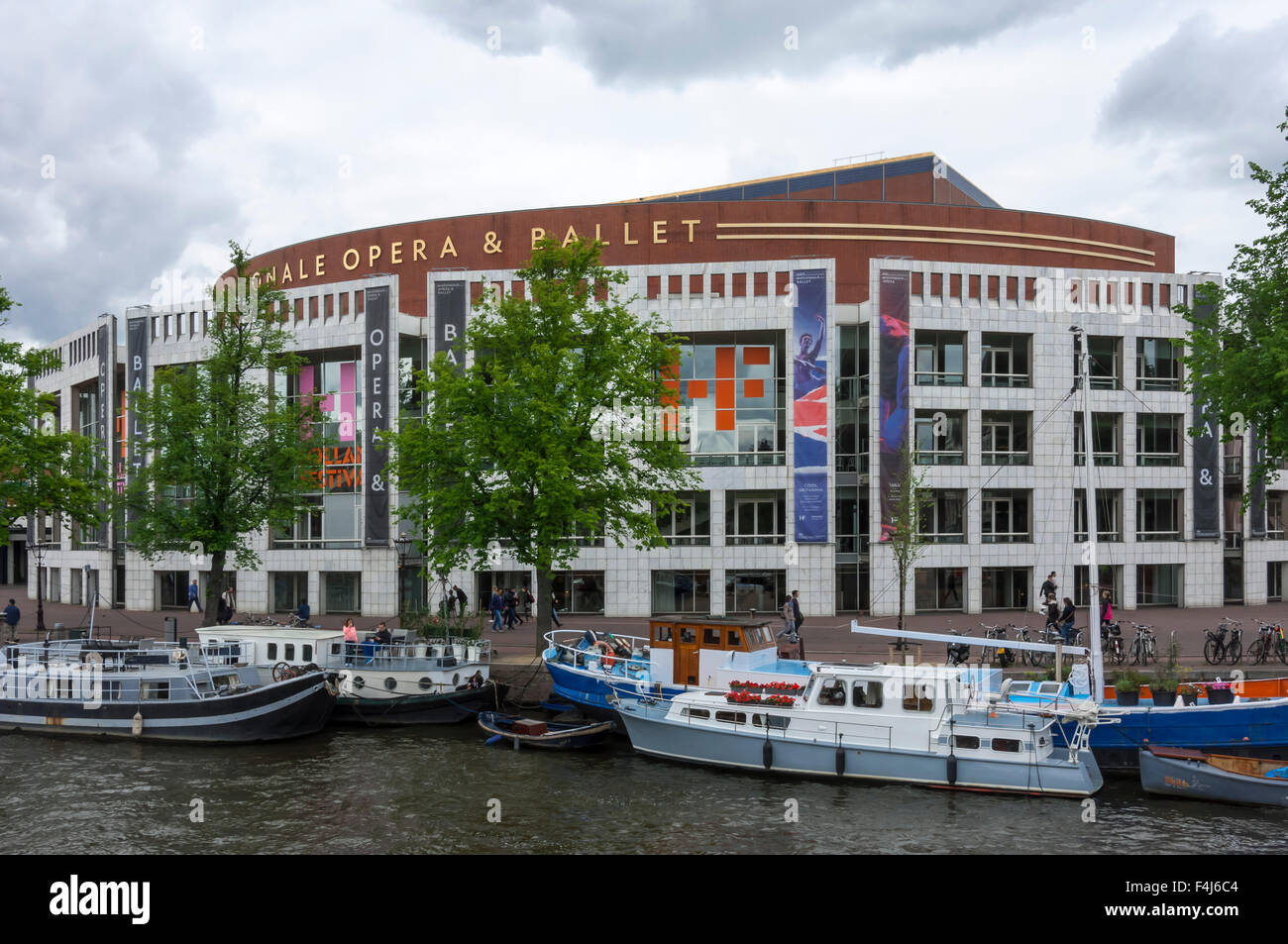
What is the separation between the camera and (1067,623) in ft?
117

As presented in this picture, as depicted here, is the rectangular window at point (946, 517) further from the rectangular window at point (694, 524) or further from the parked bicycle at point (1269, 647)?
the parked bicycle at point (1269, 647)

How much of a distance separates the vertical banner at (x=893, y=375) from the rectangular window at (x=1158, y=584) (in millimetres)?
16167

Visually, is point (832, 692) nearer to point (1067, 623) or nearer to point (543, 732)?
point (543, 732)

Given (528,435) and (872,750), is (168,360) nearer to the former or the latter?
(528,435)

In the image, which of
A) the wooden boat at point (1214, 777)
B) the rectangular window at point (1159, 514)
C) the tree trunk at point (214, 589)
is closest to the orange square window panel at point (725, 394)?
the rectangular window at point (1159, 514)

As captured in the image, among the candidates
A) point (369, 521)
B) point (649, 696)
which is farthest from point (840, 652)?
point (369, 521)

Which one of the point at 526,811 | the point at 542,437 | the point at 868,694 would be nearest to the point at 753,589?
the point at 542,437

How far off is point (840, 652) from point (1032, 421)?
Result: 954 inches

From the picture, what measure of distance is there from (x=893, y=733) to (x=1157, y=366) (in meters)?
39.5

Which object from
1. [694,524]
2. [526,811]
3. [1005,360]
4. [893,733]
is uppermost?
[1005,360]

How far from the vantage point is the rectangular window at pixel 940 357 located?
170 feet

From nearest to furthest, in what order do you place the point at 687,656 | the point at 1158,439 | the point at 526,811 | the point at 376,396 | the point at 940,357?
the point at 526,811
the point at 687,656
the point at 376,396
the point at 940,357
the point at 1158,439

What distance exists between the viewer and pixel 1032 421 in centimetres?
5212
